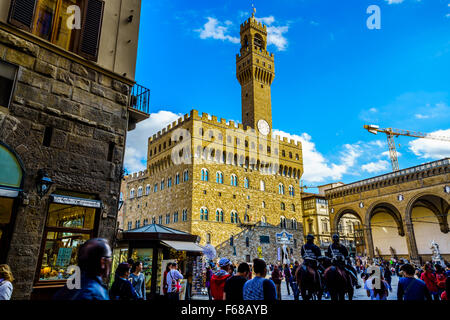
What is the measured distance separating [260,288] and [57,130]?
5650 millimetres

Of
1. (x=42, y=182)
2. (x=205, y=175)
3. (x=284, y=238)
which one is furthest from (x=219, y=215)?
(x=42, y=182)

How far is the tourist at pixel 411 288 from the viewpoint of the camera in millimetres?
4047

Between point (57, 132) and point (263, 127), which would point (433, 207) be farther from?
point (57, 132)

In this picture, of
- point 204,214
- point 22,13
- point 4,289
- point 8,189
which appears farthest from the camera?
point 204,214

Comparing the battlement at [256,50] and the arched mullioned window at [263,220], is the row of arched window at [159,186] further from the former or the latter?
the battlement at [256,50]

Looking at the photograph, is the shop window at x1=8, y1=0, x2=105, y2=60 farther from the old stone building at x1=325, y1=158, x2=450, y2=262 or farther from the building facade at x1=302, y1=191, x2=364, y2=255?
the building facade at x1=302, y1=191, x2=364, y2=255

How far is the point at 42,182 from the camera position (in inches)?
230

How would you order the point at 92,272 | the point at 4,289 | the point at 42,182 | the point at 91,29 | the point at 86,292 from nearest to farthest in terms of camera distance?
the point at 86,292, the point at 92,272, the point at 4,289, the point at 42,182, the point at 91,29

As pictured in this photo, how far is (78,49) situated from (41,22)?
3.05 ft

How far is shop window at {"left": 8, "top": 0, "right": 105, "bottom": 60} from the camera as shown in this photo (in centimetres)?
638

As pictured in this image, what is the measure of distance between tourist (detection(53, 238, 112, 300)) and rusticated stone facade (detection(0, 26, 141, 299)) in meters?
4.88

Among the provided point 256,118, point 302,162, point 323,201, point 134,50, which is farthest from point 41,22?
point 323,201

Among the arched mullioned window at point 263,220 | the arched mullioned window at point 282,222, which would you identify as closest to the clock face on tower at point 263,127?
the arched mullioned window at point 263,220
